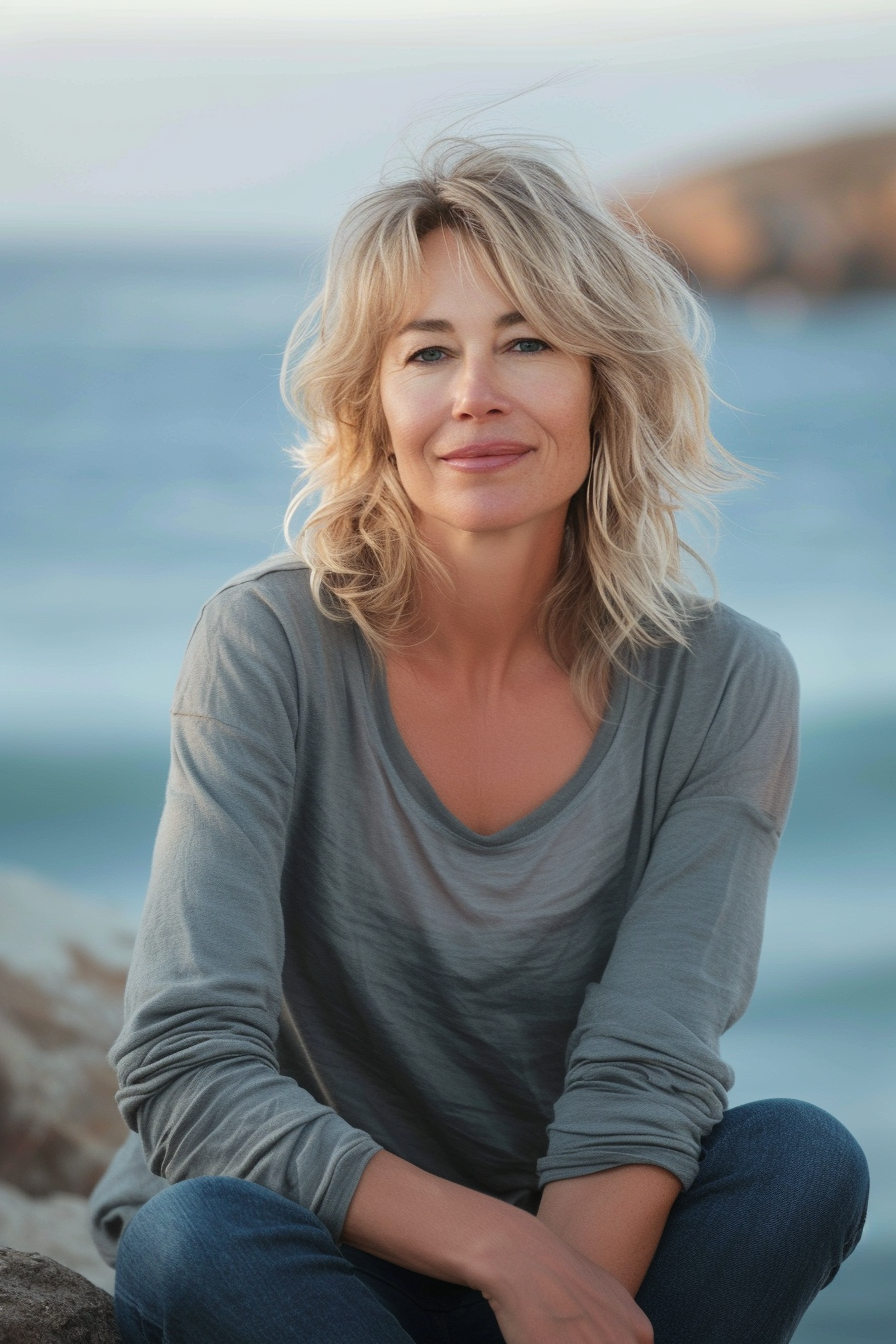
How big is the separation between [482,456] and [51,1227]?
1606 millimetres

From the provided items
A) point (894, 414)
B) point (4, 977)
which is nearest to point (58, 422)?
point (894, 414)

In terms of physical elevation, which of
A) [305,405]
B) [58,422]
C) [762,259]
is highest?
[762,259]

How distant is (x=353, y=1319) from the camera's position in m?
1.20

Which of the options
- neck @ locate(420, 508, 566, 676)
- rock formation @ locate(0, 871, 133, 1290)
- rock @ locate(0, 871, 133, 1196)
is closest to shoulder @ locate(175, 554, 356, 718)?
neck @ locate(420, 508, 566, 676)

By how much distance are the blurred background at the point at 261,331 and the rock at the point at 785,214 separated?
0.03 m

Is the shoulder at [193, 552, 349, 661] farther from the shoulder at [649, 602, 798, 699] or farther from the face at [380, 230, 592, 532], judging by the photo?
the shoulder at [649, 602, 798, 699]

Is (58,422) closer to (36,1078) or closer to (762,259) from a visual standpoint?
(762,259)

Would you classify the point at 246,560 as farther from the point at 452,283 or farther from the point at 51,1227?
the point at 452,283

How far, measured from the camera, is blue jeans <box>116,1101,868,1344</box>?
1.18m

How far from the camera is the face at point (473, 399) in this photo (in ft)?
5.06

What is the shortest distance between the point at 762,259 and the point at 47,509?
5.90 m

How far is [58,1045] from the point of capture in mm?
2727

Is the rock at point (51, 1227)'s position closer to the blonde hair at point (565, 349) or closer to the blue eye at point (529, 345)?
the blonde hair at point (565, 349)

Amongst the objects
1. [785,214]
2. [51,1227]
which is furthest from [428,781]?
[785,214]
